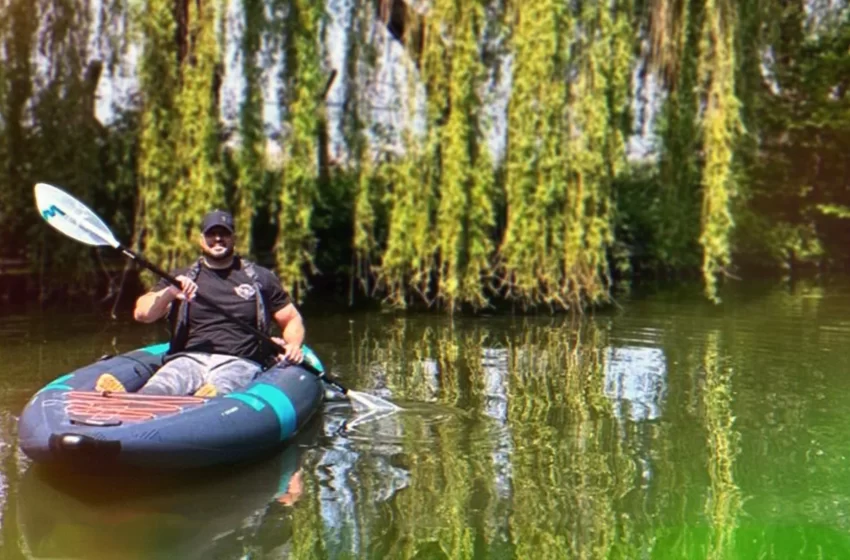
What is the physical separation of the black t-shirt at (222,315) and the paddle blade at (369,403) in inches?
29.3

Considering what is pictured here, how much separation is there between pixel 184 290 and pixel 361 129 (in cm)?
507

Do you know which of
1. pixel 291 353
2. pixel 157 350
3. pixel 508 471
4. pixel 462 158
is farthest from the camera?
pixel 462 158

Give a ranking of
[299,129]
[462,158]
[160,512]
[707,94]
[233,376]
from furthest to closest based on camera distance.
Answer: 1. [707,94]
2. [462,158]
3. [299,129]
4. [233,376]
5. [160,512]

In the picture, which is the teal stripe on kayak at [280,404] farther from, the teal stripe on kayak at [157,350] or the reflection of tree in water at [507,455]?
the teal stripe on kayak at [157,350]

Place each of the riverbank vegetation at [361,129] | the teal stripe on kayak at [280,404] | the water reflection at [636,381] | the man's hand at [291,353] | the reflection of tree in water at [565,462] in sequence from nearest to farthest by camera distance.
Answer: the reflection of tree in water at [565,462]
the teal stripe on kayak at [280,404]
the man's hand at [291,353]
the water reflection at [636,381]
the riverbank vegetation at [361,129]

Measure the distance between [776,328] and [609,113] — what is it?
2715 millimetres

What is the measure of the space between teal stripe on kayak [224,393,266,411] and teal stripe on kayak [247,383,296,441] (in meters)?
0.07

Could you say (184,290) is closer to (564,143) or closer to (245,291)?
(245,291)

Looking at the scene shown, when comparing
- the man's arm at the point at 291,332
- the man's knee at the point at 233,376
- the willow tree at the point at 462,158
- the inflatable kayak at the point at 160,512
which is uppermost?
the willow tree at the point at 462,158

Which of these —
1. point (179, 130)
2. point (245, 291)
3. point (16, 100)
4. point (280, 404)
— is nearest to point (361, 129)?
point (179, 130)

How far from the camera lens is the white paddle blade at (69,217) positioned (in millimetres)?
5734

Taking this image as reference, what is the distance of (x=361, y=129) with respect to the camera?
981cm

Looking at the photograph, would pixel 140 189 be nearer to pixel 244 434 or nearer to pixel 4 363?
pixel 4 363

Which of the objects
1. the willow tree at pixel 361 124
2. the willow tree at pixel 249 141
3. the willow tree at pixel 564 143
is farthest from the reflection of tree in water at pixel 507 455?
the willow tree at pixel 249 141
